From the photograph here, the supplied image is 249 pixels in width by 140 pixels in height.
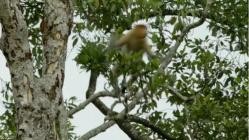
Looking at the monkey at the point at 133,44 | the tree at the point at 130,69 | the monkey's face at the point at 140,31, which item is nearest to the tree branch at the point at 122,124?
the tree at the point at 130,69

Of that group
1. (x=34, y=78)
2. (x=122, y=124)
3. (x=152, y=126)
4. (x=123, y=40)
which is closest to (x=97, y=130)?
(x=122, y=124)

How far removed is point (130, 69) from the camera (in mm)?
3504

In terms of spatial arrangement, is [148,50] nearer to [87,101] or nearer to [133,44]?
[133,44]

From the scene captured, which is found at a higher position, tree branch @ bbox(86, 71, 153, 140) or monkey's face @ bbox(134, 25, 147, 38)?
monkey's face @ bbox(134, 25, 147, 38)

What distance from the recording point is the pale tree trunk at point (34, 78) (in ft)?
13.3

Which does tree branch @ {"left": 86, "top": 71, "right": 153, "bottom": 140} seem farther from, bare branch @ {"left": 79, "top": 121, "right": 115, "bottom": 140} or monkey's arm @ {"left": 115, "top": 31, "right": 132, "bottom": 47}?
monkey's arm @ {"left": 115, "top": 31, "right": 132, "bottom": 47}

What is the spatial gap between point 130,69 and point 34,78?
35.4 inches

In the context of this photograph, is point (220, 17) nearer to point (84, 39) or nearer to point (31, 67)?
point (84, 39)

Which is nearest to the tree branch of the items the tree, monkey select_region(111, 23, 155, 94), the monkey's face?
the tree

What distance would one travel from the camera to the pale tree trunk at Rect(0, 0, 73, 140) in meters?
4.05

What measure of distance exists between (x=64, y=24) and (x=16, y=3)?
35cm

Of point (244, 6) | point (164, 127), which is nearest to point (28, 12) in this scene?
point (164, 127)

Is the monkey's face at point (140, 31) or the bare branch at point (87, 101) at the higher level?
the monkey's face at point (140, 31)

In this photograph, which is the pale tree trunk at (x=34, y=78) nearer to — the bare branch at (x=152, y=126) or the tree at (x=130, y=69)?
the tree at (x=130, y=69)
